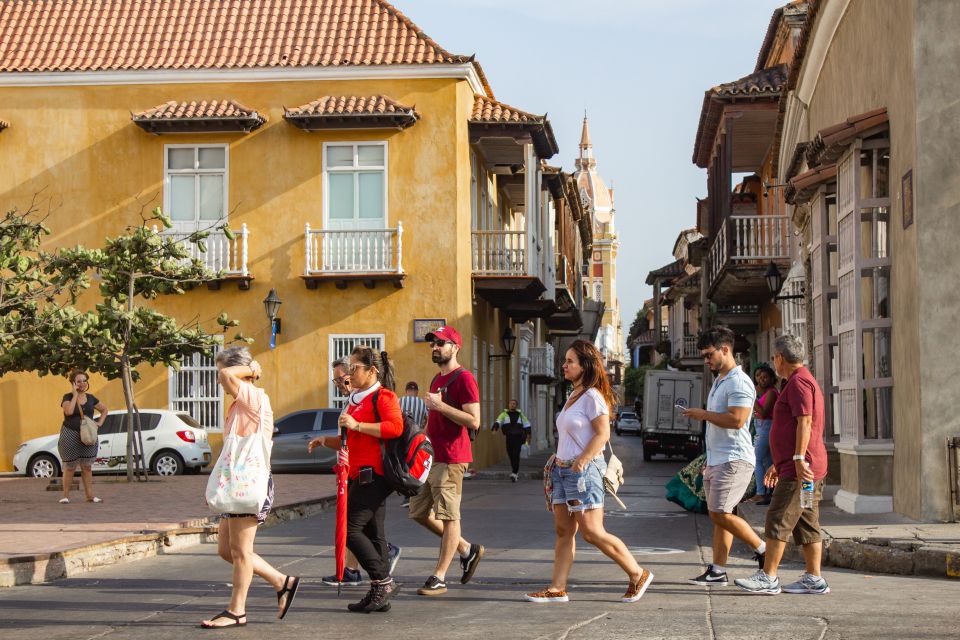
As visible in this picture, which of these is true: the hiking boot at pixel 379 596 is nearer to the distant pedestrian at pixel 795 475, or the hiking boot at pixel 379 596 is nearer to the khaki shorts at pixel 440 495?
the khaki shorts at pixel 440 495

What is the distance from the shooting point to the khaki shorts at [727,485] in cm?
955

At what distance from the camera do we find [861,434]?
14.1 meters

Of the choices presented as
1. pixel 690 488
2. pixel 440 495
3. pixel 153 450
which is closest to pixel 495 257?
pixel 153 450

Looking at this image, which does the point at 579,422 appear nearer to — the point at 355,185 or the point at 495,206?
the point at 355,185

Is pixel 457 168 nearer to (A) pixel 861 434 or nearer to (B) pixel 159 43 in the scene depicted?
(B) pixel 159 43

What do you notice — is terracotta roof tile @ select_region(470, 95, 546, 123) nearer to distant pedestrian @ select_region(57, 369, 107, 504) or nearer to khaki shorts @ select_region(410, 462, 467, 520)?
distant pedestrian @ select_region(57, 369, 107, 504)

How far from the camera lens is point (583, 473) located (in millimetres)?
8969

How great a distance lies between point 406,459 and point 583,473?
1.16 metres

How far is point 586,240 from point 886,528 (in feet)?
187

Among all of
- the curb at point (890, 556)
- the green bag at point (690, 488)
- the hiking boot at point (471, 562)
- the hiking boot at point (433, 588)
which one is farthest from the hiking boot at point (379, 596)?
the green bag at point (690, 488)

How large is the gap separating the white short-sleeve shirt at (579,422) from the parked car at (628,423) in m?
73.7

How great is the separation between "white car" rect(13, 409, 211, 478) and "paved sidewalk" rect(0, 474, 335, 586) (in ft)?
9.01

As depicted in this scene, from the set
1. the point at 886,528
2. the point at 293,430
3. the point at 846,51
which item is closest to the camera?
the point at 886,528

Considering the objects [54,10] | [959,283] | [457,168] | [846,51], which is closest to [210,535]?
[959,283]
